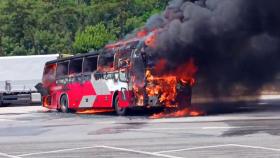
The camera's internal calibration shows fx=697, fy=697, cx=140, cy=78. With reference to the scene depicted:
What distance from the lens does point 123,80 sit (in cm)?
2409

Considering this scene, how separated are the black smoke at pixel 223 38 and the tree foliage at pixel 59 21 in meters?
40.1

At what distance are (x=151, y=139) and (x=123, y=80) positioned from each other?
9.13 m

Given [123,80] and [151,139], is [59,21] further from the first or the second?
[151,139]

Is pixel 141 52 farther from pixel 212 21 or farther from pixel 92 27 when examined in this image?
pixel 92 27

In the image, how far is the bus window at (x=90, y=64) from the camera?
26456mm

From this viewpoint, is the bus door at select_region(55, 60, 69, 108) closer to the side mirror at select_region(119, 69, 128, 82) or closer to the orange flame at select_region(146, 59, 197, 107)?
the side mirror at select_region(119, 69, 128, 82)

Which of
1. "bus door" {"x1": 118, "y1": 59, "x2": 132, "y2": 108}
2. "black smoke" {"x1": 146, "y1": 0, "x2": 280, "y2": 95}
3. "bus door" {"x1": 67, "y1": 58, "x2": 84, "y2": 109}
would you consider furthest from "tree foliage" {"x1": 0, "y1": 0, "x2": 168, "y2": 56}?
"black smoke" {"x1": 146, "y1": 0, "x2": 280, "y2": 95}

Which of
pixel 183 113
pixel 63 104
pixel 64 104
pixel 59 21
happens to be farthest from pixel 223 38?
pixel 59 21

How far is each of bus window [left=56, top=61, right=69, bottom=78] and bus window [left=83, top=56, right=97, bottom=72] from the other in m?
2.16

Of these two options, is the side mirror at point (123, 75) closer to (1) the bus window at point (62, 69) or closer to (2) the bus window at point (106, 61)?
(2) the bus window at point (106, 61)

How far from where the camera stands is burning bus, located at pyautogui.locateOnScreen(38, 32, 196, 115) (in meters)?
23.0

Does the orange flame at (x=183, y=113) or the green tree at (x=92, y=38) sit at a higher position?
the green tree at (x=92, y=38)

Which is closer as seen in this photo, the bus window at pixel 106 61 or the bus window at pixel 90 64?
the bus window at pixel 106 61

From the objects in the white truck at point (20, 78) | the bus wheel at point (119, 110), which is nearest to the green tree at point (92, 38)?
the white truck at point (20, 78)
